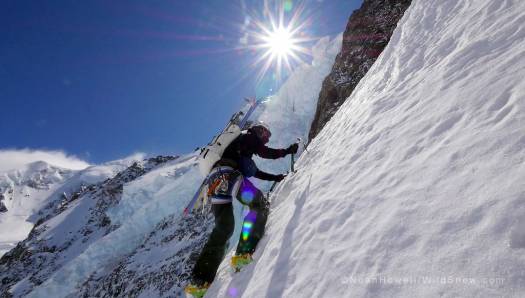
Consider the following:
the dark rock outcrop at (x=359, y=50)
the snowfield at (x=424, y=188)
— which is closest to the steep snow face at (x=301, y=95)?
the dark rock outcrop at (x=359, y=50)

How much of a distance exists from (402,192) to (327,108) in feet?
73.3

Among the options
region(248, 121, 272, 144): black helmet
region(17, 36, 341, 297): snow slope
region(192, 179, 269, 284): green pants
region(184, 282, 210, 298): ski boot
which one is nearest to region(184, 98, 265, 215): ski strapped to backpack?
region(248, 121, 272, 144): black helmet

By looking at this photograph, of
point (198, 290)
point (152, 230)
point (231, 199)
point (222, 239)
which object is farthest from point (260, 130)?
point (152, 230)

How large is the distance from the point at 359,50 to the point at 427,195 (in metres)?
25.0

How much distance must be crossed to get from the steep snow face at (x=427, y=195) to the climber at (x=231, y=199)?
21cm

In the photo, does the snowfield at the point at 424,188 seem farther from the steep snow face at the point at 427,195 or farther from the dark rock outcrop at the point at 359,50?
the dark rock outcrop at the point at 359,50

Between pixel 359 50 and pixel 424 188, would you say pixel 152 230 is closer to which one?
pixel 359 50

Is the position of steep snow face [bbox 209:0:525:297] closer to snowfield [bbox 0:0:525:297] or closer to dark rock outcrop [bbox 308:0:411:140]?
snowfield [bbox 0:0:525:297]

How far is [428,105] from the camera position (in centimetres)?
351

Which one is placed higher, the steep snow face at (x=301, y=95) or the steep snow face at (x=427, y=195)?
the steep snow face at (x=301, y=95)

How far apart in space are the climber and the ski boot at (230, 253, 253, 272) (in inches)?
0.4

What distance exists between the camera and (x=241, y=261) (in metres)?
4.30

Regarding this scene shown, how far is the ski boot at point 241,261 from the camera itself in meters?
4.25

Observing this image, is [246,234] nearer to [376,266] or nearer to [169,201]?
[376,266]
